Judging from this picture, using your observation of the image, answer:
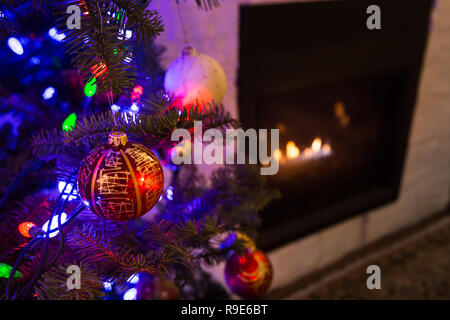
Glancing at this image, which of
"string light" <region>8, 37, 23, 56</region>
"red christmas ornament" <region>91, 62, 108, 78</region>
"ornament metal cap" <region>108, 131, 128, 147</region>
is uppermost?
"string light" <region>8, 37, 23, 56</region>

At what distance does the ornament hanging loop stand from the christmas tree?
0.09m

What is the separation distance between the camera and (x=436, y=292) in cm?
176

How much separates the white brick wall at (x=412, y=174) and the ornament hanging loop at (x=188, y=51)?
43 cm

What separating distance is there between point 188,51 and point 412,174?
184 centimetres

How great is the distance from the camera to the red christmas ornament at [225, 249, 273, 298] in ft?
3.22

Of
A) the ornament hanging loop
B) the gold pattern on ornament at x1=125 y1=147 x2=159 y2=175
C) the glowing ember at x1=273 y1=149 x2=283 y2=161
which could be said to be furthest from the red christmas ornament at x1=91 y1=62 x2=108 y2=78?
the glowing ember at x1=273 y1=149 x2=283 y2=161

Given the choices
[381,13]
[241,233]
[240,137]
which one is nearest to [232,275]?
[241,233]

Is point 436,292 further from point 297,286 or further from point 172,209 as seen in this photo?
point 172,209

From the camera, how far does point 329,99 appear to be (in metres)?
1.73

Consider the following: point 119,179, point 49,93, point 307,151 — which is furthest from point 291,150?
point 119,179

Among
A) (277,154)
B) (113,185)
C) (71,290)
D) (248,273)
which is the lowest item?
(248,273)

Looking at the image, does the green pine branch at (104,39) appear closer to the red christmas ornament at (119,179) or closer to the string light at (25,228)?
the red christmas ornament at (119,179)

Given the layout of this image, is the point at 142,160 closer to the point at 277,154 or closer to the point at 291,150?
the point at 277,154

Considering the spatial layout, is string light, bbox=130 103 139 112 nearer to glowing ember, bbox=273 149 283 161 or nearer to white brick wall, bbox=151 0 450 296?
glowing ember, bbox=273 149 283 161
